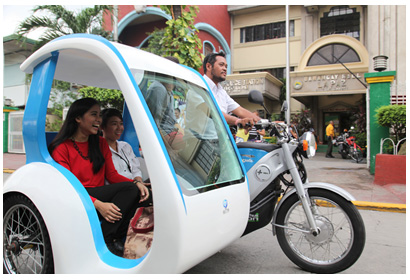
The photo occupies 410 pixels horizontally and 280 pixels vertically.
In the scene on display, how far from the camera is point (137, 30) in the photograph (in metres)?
16.9

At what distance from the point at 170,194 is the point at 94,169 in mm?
995

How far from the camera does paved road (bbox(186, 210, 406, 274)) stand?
2.69 m

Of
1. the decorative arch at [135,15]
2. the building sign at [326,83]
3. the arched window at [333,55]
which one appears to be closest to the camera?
the building sign at [326,83]

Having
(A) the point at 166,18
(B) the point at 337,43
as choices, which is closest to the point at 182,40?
(A) the point at 166,18

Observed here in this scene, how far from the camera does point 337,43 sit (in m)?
15.7

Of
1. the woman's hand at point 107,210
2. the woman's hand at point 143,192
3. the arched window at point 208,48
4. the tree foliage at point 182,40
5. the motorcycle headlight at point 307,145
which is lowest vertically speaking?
the woman's hand at point 107,210

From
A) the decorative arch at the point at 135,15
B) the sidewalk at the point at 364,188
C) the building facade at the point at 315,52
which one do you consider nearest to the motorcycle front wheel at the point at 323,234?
the sidewalk at the point at 364,188

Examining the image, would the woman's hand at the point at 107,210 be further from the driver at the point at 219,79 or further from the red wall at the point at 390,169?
the red wall at the point at 390,169

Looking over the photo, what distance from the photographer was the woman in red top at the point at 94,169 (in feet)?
7.73

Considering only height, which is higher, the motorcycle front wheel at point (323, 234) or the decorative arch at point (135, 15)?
the decorative arch at point (135, 15)

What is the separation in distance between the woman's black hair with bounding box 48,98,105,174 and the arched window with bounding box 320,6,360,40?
17.7 meters

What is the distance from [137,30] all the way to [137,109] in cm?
1614

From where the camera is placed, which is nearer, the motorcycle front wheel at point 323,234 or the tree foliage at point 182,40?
the motorcycle front wheel at point 323,234
